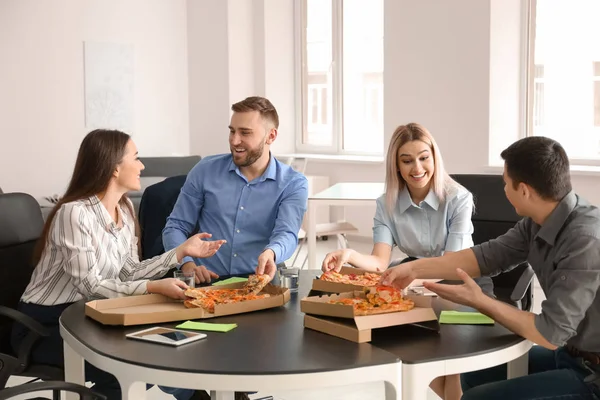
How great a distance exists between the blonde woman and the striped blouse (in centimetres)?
89

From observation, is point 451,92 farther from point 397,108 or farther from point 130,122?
point 130,122

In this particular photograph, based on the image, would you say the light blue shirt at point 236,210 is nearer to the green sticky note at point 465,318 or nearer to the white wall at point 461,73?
the green sticky note at point 465,318

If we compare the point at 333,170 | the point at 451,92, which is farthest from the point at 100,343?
the point at 333,170

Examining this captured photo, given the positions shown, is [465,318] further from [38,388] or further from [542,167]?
[38,388]

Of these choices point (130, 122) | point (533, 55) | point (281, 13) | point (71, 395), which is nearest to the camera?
point (71, 395)

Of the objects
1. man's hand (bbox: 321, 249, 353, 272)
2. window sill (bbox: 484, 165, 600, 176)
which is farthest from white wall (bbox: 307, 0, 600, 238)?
man's hand (bbox: 321, 249, 353, 272)

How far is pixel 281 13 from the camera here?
9367 millimetres

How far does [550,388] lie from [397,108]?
604 cm

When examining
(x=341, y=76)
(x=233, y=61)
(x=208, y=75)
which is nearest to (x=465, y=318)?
(x=341, y=76)

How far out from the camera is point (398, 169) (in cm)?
330

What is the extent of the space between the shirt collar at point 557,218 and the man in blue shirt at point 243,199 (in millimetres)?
1313

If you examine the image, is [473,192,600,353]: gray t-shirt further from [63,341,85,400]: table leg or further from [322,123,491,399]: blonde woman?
[63,341,85,400]: table leg

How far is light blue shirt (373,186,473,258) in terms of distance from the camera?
3.11 metres

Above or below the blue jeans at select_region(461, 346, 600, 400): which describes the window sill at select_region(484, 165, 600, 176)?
above
